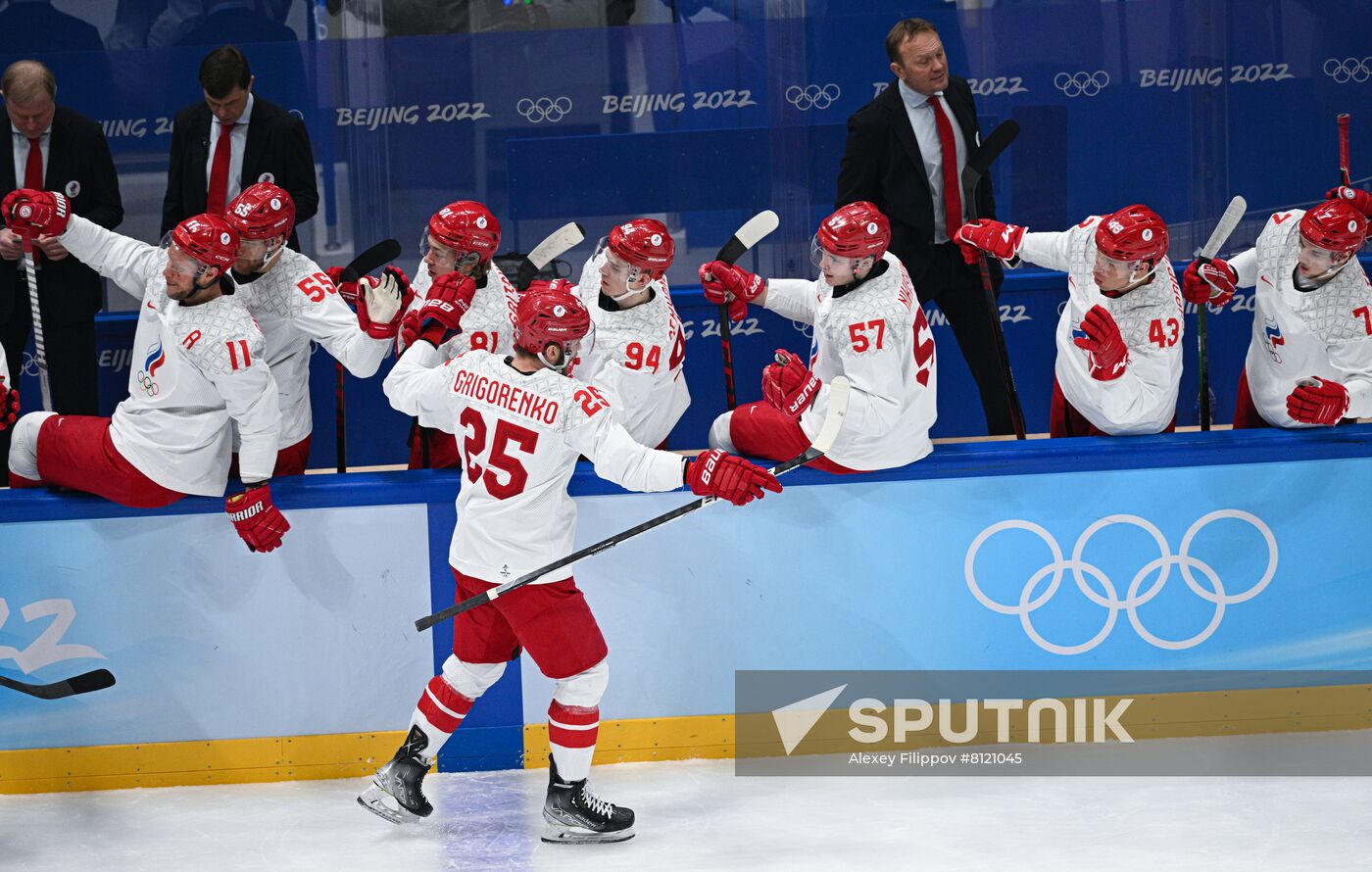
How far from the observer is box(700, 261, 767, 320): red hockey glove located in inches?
185

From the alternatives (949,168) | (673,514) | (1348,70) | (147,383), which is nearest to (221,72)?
(147,383)

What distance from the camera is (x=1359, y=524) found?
171 inches

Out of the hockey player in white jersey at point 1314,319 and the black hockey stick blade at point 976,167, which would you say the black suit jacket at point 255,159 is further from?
the hockey player in white jersey at point 1314,319

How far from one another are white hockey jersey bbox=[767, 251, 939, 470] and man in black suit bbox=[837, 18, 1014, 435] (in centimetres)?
93

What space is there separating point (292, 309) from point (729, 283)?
1267mm

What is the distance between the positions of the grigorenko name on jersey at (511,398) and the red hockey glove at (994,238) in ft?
5.42

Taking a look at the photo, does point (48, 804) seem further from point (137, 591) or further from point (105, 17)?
point (105, 17)

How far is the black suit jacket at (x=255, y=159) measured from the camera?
502 centimetres

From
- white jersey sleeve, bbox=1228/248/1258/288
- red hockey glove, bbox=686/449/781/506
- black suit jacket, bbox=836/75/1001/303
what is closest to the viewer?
red hockey glove, bbox=686/449/781/506

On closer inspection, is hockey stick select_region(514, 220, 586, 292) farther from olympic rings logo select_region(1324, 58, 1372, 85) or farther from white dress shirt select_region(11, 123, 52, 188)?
olympic rings logo select_region(1324, 58, 1372, 85)

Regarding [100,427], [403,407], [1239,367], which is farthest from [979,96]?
[100,427]

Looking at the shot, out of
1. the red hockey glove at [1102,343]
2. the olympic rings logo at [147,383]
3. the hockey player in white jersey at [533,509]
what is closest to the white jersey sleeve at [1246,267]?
the red hockey glove at [1102,343]

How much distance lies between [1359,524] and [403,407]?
259cm

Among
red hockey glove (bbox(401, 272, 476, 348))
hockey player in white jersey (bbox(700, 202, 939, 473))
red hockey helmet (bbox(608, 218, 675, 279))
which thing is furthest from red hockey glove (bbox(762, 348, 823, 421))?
red hockey glove (bbox(401, 272, 476, 348))
